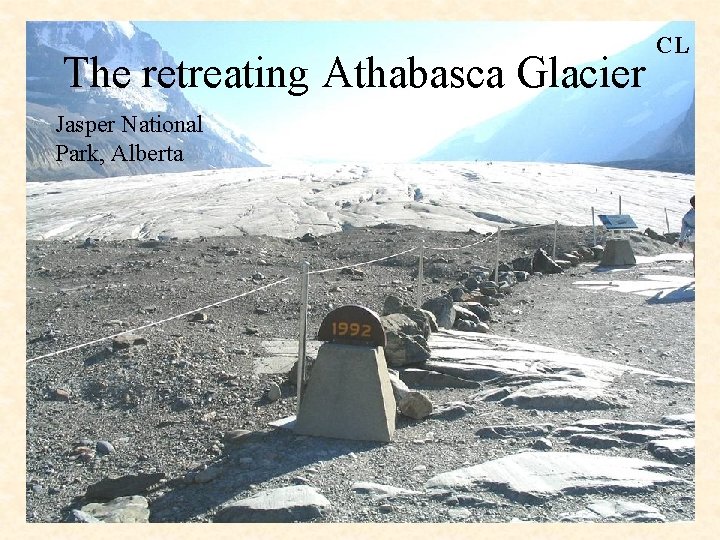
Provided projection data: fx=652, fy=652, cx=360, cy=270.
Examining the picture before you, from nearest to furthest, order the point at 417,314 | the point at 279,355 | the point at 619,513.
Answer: the point at 619,513, the point at 279,355, the point at 417,314

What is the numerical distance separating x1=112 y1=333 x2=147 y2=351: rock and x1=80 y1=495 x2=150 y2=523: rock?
3.58m

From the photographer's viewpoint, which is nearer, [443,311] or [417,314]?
[417,314]

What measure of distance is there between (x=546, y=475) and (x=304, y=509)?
5.92 ft

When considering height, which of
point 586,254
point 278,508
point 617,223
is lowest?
point 278,508

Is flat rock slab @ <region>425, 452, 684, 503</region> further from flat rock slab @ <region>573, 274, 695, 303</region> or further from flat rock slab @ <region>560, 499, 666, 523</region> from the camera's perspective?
flat rock slab @ <region>573, 274, 695, 303</region>

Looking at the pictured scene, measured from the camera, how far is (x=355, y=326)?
566 cm

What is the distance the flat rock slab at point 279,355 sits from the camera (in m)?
7.54

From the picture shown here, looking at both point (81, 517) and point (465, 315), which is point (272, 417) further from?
point (465, 315)

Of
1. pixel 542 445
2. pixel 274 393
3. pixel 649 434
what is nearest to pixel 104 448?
pixel 274 393

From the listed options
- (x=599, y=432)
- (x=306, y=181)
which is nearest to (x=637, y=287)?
(x=599, y=432)

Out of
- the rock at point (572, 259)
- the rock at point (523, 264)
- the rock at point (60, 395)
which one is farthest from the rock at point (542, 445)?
the rock at point (572, 259)

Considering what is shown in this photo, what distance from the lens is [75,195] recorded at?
3997 cm

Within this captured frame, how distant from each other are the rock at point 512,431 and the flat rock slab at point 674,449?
33.9 inches

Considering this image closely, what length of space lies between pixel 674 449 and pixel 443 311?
496 cm
